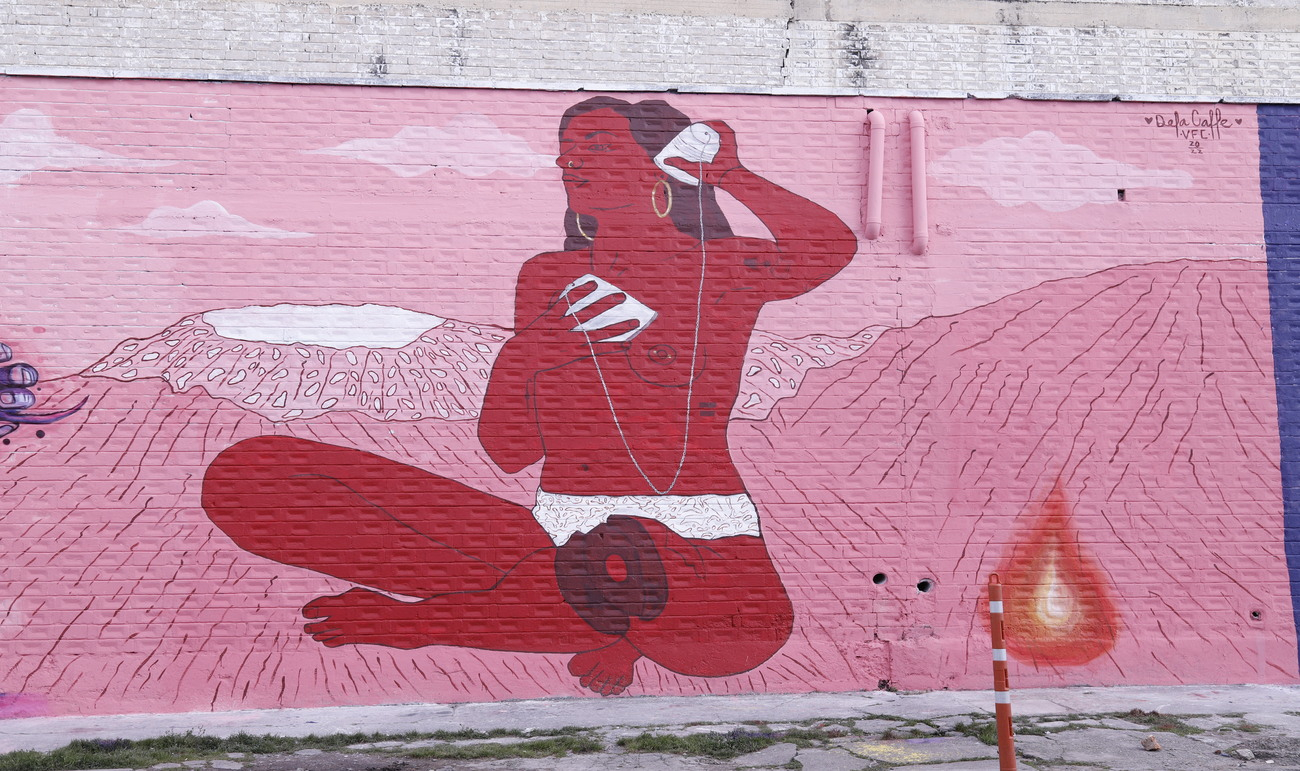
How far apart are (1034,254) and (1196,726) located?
134 inches

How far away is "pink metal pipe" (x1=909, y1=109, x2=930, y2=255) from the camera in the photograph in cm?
718

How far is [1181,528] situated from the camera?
7.16m

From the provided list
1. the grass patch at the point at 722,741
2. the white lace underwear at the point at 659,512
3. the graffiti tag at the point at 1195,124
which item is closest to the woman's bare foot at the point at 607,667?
the white lace underwear at the point at 659,512

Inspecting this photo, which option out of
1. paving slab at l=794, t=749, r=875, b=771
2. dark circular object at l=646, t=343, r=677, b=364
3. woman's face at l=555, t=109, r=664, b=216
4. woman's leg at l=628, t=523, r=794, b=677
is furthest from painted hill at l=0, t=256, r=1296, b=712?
woman's face at l=555, t=109, r=664, b=216

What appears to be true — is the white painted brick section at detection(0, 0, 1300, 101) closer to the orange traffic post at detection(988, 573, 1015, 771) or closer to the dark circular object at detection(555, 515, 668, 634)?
the dark circular object at detection(555, 515, 668, 634)

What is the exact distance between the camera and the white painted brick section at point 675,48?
698 centimetres

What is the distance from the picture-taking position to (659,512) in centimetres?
693

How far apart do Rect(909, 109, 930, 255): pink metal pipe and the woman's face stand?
6.22 feet

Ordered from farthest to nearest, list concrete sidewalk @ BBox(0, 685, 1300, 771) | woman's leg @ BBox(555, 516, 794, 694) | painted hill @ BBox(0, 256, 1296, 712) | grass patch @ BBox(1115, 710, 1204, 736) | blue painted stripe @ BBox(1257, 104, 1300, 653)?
blue painted stripe @ BBox(1257, 104, 1300, 653) → woman's leg @ BBox(555, 516, 794, 694) → painted hill @ BBox(0, 256, 1296, 712) → grass patch @ BBox(1115, 710, 1204, 736) → concrete sidewalk @ BBox(0, 685, 1300, 771)

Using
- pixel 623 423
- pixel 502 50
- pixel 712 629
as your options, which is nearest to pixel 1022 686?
pixel 712 629

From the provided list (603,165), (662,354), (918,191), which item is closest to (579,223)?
(603,165)

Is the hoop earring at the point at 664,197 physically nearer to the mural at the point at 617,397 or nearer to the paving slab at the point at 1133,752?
the mural at the point at 617,397

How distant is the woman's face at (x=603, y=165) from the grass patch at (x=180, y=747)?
12.1ft

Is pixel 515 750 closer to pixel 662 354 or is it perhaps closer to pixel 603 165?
pixel 662 354
